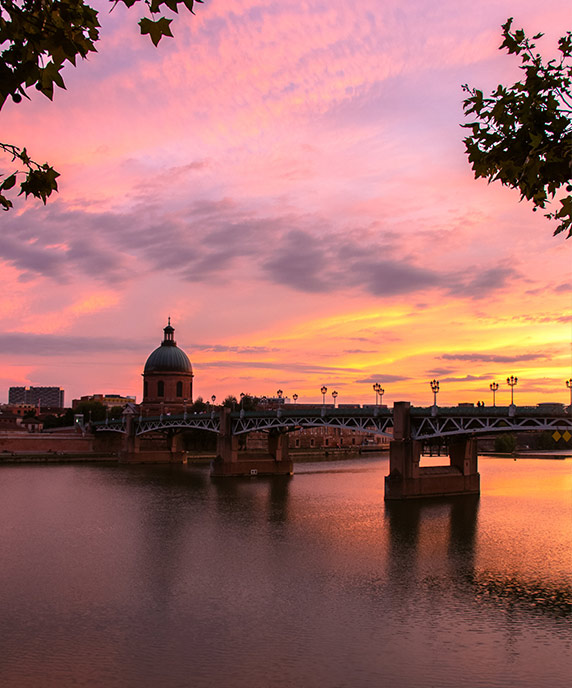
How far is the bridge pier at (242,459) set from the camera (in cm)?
8800

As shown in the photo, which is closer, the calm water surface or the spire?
the calm water surface

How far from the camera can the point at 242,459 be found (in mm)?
92188

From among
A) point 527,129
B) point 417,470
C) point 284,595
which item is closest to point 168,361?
point 417,470

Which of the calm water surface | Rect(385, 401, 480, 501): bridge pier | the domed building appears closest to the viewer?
the calm water surface

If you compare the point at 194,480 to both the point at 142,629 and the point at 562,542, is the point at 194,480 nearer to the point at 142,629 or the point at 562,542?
the point at 562,542

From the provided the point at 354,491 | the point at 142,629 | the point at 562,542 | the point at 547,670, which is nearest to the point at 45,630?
the point at 142,629

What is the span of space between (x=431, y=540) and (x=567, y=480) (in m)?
48.3

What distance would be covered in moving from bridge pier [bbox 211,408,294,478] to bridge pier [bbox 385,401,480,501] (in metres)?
28.5

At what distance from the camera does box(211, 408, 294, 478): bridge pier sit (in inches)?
3465

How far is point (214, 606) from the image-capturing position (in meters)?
27.0

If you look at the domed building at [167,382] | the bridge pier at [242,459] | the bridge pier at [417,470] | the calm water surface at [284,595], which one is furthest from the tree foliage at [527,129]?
the domed building at [167,382]

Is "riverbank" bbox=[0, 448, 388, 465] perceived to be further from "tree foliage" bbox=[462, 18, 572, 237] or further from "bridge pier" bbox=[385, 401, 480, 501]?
"tree foliage" bbox=[462, 18, 572, 237]

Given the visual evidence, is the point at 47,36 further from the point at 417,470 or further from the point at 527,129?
the point at 417,470

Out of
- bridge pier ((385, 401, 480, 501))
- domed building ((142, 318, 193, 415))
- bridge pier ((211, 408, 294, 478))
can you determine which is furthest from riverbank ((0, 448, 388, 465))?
bridge pier ((385, 401, 480, 501))
